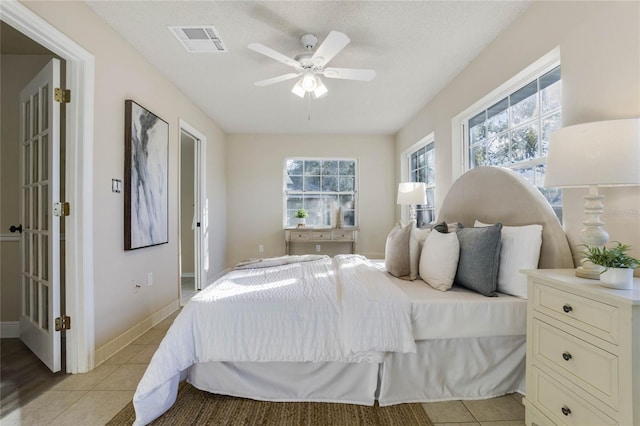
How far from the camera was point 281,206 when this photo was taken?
5.49 meters

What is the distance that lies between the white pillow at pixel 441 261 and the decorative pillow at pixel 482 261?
0.20ft

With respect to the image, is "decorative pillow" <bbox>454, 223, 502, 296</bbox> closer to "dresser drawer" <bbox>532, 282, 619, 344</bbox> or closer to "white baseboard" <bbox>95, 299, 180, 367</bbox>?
"dresser drawer" <bbox>532, 282, 619, 344</bbox>

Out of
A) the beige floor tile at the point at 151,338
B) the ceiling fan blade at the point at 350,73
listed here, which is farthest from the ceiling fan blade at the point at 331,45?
the beige floor tile at the point at 151,338

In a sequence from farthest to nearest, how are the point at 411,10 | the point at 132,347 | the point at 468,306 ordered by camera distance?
the point at 132,347 < the point at 411,10 < the point at 468,306

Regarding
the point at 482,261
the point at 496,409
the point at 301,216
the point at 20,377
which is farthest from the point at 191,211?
the point at 496,409

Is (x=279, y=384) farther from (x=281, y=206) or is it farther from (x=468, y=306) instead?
(x=281, y=206)

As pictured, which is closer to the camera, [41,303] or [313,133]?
[41,303]

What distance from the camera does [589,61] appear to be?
168cm

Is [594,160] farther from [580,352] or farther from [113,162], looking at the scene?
[113,162]

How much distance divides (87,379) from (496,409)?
96.7 inches

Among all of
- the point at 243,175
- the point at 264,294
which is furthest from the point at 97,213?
the point at 243,175

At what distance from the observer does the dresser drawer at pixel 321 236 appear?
17.0 feet

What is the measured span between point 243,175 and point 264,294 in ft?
13.2

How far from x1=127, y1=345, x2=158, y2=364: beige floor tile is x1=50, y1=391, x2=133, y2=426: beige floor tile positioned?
392mm
